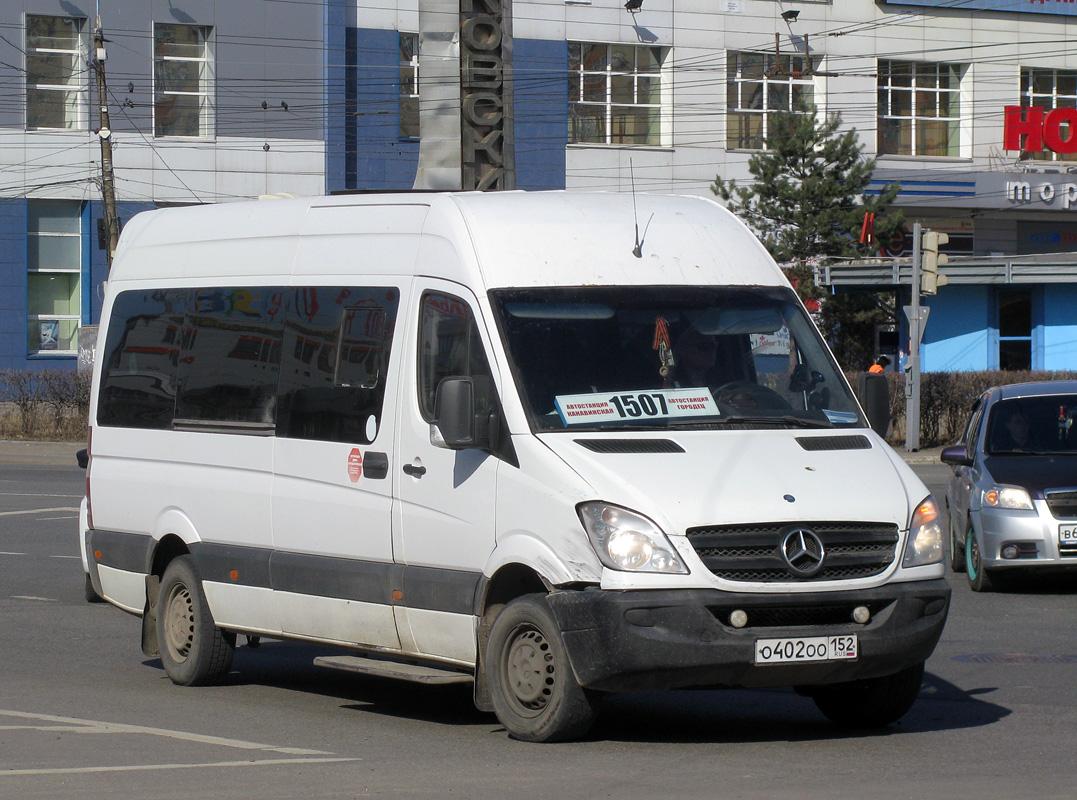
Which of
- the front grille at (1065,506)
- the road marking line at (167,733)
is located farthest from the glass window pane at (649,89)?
the road marking line at (167,733)

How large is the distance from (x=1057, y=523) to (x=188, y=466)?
265 inches

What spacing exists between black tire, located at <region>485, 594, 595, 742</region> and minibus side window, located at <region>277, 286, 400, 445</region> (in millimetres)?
1373

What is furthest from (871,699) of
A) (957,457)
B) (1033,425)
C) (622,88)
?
(622,88)

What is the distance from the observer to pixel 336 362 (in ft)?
26.8

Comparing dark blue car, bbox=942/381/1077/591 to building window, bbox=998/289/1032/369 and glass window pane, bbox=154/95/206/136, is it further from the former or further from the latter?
glass window pane, bbox=154/95/206/136

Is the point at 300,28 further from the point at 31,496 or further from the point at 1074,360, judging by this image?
the point at 31,496

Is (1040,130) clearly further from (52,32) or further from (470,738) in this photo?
(470,738)

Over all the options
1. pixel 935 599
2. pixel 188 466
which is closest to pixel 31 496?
pixel 188 466

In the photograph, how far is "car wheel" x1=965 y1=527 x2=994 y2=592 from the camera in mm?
12773

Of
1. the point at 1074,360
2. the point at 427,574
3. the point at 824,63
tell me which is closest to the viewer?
the point at 427,574

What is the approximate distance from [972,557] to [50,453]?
75.7 ft

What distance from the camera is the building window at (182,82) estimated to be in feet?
147

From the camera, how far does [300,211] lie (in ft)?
28.7

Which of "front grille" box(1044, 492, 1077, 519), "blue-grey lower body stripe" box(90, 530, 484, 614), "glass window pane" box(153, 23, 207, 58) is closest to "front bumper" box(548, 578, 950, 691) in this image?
"blue-grey lower body stripe" box(90, 530, 484, 614)
